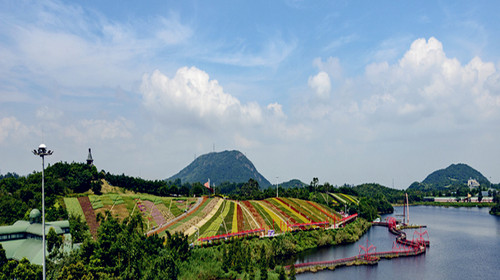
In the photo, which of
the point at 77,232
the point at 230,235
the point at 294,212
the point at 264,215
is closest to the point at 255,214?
the point at 264,215

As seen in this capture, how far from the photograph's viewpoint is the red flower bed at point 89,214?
99200 millimetres

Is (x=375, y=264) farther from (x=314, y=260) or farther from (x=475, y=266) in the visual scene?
(x=475, y=266)

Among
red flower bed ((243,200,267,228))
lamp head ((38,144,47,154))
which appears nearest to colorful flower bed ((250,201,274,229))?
red flower bed ((243,200,267,228))

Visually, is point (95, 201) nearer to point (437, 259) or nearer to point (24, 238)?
point (24, 238)

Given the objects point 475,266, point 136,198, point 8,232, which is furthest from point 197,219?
point 475,266

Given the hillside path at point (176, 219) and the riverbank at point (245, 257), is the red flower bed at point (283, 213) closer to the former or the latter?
the riverbank at point (245, 257)

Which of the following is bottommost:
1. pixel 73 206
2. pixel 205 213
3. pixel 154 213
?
pixel 205 213

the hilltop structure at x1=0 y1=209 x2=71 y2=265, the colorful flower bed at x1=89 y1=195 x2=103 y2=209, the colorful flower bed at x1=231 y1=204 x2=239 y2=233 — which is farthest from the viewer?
the colorful flower bed at x1=89 y1=195 x2=103 y2=209

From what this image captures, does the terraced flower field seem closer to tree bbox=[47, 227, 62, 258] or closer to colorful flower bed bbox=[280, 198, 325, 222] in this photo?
colorful flower bed bbox=[280, 198, 325, 222]

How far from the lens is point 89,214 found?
110312 mm

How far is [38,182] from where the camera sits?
131 meters

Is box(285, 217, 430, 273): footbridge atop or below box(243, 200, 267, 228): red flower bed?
below

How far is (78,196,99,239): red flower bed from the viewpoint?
9920 centimetres

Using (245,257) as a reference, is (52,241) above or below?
→ above
